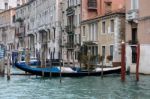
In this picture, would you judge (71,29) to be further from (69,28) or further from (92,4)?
(92,4)

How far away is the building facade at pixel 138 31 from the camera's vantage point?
2548 centimetres

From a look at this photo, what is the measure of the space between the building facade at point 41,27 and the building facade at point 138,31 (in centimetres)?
1057

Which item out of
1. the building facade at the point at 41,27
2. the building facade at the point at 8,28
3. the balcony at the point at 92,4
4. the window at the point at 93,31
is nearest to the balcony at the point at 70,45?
the building facade at the point at 41,27

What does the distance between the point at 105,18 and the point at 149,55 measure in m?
6.11

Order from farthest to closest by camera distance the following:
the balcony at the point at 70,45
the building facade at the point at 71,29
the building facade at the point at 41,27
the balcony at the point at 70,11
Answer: the building facade at the point at 41,27 < the balcony at the point at 70,11 < the balcony at the point at 70,45 < the building facade at the point at 71,29

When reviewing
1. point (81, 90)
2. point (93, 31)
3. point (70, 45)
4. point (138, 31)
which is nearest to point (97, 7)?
point (93, 31)

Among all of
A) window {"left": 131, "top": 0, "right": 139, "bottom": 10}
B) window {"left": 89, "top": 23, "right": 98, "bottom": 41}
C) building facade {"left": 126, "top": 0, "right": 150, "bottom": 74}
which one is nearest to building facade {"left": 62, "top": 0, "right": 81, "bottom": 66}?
window {"left": 89, "top": 23, "right": 98, "bottom": 41}

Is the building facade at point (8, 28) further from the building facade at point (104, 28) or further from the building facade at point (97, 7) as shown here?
the building facade at point (104, 28)

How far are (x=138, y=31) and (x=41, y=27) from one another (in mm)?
22080

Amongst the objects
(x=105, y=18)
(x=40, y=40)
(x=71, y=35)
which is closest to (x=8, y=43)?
(x=40, y=40)

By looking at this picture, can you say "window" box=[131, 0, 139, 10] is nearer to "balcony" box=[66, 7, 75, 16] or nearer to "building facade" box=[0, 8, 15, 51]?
"balcony" box=[66, 7, 75, 16]

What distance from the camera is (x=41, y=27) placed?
155 ft

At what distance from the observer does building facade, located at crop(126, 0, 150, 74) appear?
25484 millimetres

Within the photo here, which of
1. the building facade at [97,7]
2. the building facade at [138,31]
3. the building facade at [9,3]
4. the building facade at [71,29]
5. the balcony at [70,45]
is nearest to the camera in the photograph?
the building facade at [138,31]
